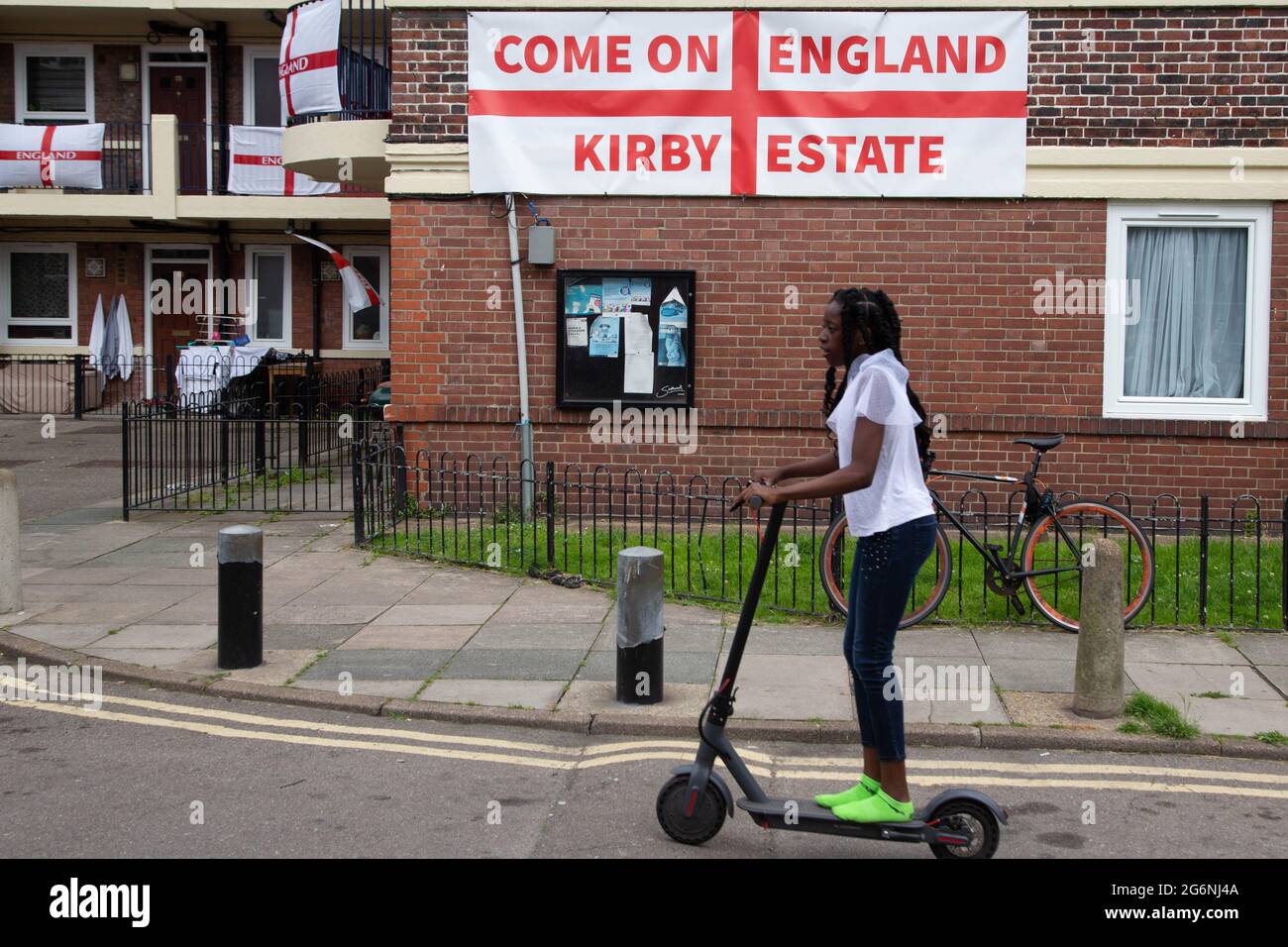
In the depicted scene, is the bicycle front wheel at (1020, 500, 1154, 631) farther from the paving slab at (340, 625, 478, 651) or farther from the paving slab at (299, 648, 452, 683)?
the paving slab at (299, 648, 452, 683)

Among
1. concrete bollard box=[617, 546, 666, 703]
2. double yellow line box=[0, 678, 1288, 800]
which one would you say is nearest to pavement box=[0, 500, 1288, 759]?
concrete bollard box=[617, 546, 666, 703]

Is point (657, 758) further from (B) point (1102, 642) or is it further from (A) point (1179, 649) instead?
(A) point (1179, 649)

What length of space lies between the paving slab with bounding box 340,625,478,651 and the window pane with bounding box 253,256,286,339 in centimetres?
1754

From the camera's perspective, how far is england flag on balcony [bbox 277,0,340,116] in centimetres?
1402

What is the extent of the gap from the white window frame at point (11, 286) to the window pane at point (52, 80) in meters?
2.56

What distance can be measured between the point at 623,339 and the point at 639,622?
5.94m

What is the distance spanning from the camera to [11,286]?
1009 inches

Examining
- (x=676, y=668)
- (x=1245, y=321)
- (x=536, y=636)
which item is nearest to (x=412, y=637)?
(x=536, y=636)

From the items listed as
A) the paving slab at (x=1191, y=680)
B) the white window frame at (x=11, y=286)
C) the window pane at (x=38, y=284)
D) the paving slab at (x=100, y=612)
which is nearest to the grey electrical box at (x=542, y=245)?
the paving slab at (x=100, y=612)

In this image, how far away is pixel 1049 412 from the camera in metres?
12.5

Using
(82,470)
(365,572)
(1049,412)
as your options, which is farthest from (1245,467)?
(82,470)

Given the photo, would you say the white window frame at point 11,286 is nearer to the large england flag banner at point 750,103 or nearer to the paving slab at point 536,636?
the large england flag banner at point 750,103

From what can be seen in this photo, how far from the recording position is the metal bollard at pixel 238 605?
26.2 feet
